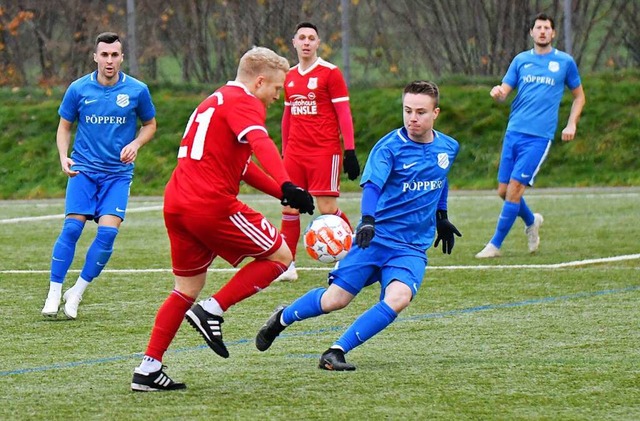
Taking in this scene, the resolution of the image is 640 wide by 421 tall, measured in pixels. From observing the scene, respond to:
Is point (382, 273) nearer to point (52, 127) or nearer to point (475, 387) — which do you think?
point (475, 387)

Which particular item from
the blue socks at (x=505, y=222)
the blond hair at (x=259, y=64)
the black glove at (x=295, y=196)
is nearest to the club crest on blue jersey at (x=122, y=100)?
the blond hair at (x=259, y=64)

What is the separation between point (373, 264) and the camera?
6.96 meters

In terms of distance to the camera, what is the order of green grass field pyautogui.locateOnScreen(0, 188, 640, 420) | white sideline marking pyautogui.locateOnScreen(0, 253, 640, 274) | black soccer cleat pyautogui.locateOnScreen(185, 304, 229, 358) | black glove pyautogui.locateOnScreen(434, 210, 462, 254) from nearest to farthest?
green grass field pyautogui.locateOnScreen(0, 188, 640, 420) < black soccer cleat pyautogui.locateOnScreen(185, 304, 229, 358) < black glove pyautogui.locateOnScreen(434, 210, 462, 254) < white sideline marking pyautogui.locateOnScreen(0, 253, 640, 274)

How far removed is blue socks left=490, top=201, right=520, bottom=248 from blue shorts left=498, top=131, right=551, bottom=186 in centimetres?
25

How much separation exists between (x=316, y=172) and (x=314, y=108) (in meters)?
0.53

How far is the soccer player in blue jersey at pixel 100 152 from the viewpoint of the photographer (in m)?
9.23

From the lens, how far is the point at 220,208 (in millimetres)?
6258

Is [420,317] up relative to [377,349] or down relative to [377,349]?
down

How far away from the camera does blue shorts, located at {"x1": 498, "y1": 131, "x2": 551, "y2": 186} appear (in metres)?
12.0

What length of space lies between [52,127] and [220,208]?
673 inches

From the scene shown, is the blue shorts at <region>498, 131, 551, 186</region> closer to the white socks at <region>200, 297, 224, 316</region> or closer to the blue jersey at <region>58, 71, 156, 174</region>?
the blue jersey at <region>58, 71, 156, 174</region>

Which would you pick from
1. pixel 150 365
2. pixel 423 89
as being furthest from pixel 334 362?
pixel 423 89

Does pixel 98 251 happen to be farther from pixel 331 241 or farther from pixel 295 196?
pixel 295 196

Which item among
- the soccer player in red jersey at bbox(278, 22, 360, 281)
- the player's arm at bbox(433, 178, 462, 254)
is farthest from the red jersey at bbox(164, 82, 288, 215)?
the soccer player in red jersey at bbox(278, 22, 360, 281)
